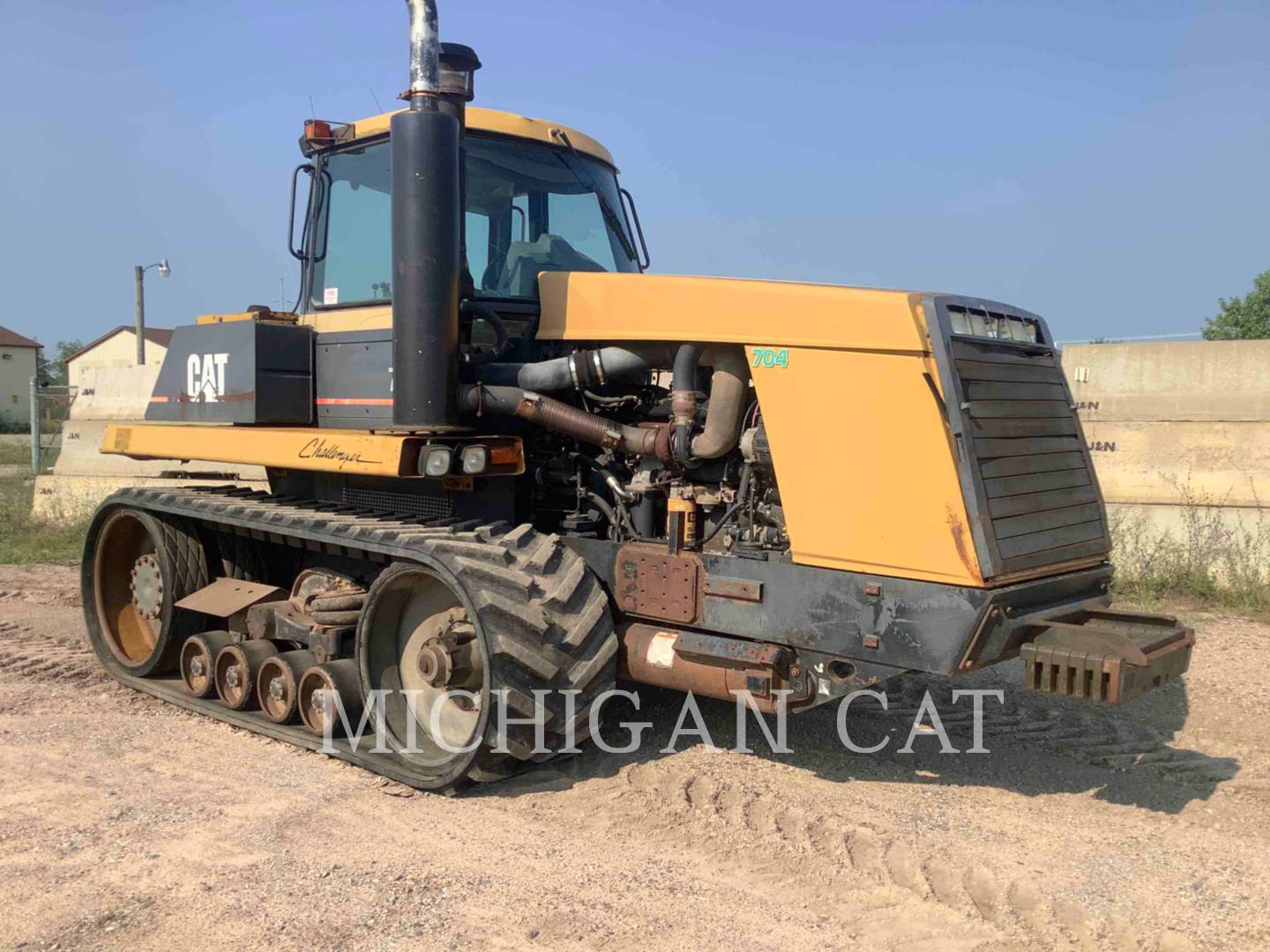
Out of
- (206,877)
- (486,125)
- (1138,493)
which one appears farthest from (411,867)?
(1138,493)

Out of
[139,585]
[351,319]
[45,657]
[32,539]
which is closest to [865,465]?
[351,319]

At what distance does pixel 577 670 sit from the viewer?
16.4 ft

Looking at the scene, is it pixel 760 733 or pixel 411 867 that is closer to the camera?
pixel 411 867

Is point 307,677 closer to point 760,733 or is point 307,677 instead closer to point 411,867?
point 411,867

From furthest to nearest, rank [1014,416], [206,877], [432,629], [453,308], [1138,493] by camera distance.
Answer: [1138,493] → [432,629] → [453,308] → [1014,416] → [206,877]

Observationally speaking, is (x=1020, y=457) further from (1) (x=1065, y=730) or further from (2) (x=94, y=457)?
(2) (x=94, y=457)

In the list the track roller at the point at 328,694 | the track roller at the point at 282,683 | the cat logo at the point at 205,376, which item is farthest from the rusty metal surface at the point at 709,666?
the cat logo at the point at 205,376

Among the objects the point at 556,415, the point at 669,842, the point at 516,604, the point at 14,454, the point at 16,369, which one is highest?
the point at 16,369

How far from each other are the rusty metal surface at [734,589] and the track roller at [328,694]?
2062mm

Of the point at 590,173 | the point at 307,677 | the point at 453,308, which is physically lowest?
the point at 307,677

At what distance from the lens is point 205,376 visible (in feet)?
21.9

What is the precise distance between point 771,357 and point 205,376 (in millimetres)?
3670

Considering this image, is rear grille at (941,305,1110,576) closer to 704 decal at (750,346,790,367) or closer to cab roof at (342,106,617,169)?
704 decal at (750,346,790,367)

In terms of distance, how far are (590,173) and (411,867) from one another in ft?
12.9
